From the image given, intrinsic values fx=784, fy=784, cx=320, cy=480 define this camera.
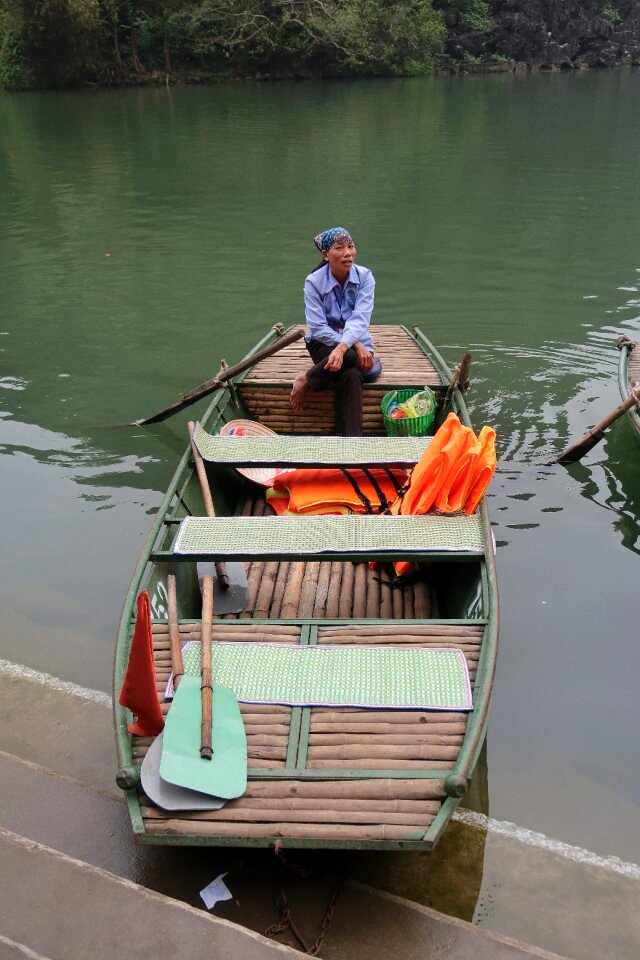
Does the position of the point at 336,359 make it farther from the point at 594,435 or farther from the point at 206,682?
the point at 206,682

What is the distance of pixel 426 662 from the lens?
11.6ft

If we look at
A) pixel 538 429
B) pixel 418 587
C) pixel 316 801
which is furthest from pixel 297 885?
pixel 538 429

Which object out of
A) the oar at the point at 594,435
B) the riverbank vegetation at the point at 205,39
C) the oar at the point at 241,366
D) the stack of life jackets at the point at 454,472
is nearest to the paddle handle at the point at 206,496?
the oar at the point at 241,366

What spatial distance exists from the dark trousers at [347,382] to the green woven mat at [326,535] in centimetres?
187

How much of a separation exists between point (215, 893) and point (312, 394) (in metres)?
4.28

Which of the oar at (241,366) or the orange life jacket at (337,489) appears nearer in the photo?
the orange life jacket at (337,489)

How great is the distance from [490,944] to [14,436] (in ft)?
21.0

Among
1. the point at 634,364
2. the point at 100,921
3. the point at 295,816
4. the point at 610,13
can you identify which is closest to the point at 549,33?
the point at 610,13

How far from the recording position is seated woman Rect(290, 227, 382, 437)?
615 centimetres

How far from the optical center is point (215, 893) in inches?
122

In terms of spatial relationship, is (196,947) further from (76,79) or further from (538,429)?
(76,79)

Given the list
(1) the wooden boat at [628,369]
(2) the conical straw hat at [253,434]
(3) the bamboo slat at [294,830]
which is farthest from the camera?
(1) the wooden boat at [628,369]

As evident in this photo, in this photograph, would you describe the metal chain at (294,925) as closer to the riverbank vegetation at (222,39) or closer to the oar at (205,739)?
the oar at (205,739)

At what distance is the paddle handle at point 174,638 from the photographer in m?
3.52
